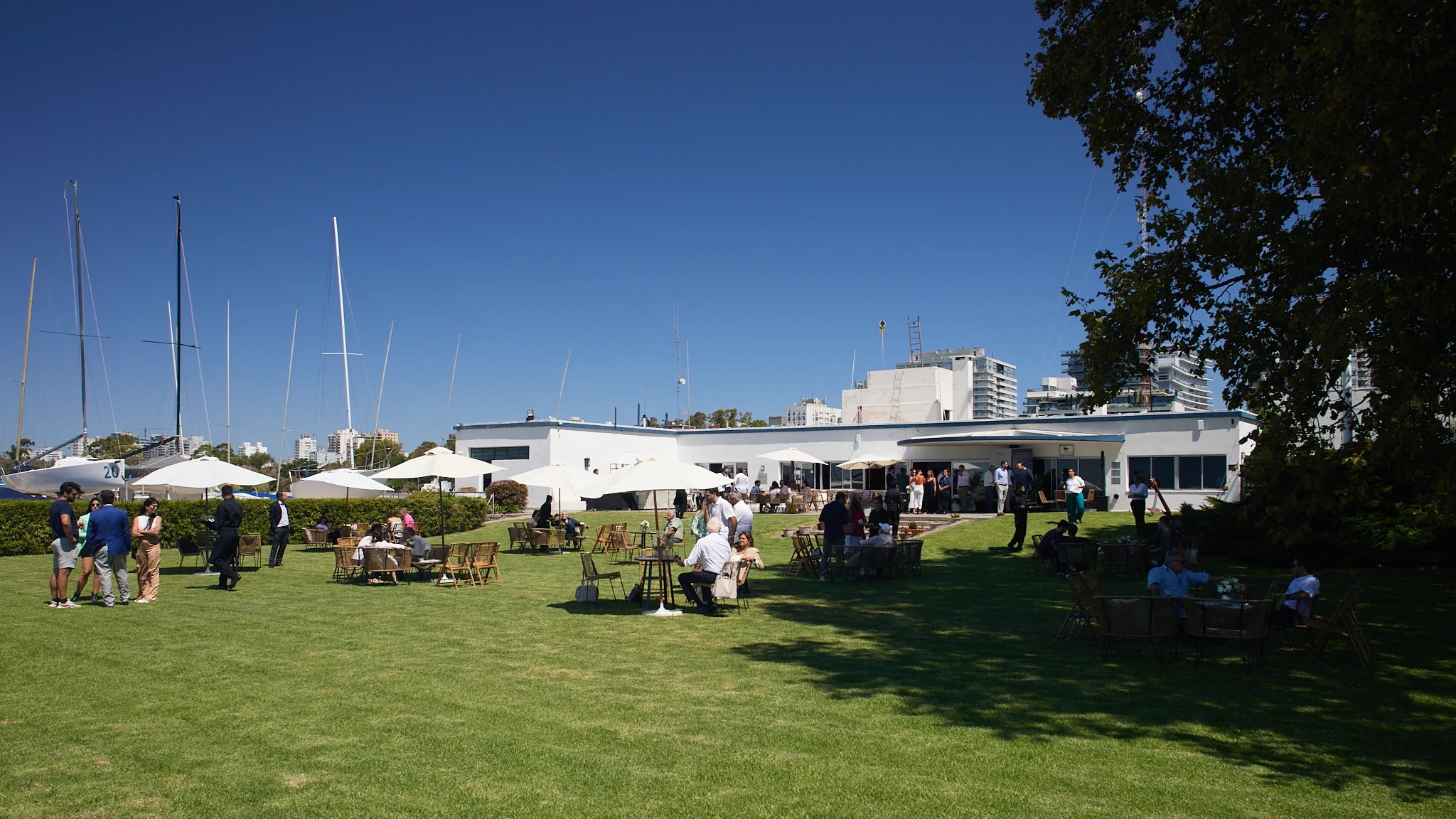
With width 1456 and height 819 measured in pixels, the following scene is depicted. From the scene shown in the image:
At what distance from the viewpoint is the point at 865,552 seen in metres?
15.8

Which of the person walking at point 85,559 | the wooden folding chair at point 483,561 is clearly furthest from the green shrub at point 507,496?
the person walking at point 85,559

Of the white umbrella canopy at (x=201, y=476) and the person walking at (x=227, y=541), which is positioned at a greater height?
the white umbrella canopy at (x=201, y=476)

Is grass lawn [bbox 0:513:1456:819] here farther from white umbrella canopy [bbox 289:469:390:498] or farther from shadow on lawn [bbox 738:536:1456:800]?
white umbrella canopy [bbox 289:469:390:498]

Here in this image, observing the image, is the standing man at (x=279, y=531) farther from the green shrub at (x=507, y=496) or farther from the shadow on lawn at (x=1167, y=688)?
the green shrub at (x=507, y=496)

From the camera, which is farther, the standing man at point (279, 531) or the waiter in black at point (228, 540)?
the standing man at point (279, 531)

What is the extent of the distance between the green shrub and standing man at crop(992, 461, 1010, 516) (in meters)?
17.2

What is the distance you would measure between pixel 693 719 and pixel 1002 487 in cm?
2165

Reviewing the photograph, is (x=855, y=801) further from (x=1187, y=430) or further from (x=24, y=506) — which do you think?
(x=1187, y=430)

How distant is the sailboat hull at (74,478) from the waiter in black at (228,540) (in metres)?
13.0

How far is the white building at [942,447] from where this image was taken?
29078 millimetres

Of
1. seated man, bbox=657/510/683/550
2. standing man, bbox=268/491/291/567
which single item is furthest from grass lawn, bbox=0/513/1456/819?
standing man, bbox=268/491/291/567

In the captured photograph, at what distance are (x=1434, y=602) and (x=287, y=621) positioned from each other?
14937mm

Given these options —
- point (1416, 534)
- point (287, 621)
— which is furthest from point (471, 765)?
point (1416, 534)

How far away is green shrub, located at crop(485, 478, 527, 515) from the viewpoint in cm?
3472
